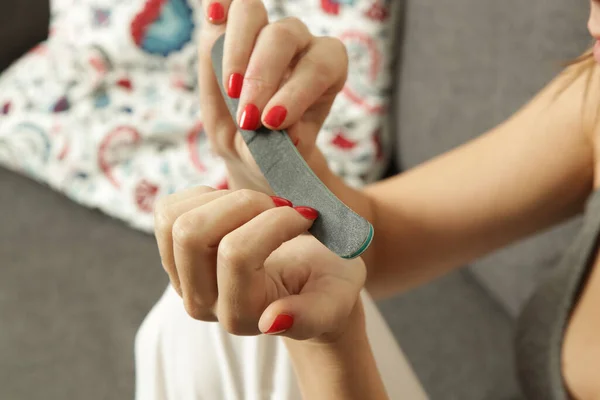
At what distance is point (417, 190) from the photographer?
0.69 m

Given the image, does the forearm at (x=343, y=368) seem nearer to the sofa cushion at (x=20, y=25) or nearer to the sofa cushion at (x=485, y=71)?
the sofa cushion at (x=485, y=71)

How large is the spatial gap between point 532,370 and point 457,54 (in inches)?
16.4

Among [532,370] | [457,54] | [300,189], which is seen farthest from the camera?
[457,54]

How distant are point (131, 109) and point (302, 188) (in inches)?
31.1

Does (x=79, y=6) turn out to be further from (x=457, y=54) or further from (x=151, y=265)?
(x=457, y=54)

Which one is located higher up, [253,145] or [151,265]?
[253,145]

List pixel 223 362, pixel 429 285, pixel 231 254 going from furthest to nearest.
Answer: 1. pixel 429 285
2. pixel 223 362
3. pixel 231 254

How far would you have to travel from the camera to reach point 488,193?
0.67m

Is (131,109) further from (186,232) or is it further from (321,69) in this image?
(186,232)

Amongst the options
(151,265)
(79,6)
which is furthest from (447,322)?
(79,6)

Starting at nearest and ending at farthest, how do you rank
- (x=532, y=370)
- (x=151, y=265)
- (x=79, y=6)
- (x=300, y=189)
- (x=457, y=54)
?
(x=300, y=189), (x=532, y=370), (x=457, y=54), (x=151, y=265), (x=79, y=6)

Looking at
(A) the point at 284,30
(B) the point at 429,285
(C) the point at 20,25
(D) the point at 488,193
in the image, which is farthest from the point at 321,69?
(C) the point at 20,25

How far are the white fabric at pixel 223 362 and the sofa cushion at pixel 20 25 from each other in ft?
3.09

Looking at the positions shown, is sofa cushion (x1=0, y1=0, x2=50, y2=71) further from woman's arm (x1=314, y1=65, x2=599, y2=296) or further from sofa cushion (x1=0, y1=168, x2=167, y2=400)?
woman's arm (x1=314, y1=65, x2=599, y2=296)
